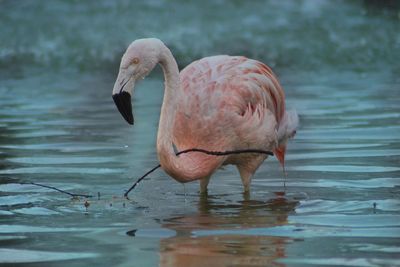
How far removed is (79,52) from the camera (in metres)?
24.2

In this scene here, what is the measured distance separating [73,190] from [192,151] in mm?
1092

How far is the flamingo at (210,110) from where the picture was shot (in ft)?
26.2

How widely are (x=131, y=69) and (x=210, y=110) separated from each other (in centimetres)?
115

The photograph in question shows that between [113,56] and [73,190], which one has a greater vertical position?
[113,56]

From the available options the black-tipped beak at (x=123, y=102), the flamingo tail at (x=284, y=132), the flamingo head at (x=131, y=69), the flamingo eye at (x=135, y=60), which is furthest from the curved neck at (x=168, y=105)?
the flamingo tail at (x=284, y=132)

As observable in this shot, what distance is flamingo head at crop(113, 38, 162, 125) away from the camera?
7648mm

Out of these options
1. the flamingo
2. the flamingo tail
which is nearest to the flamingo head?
the flamingo

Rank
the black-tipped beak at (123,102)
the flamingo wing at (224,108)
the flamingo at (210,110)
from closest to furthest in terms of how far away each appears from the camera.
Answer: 1. the black-tipped beak at (123,102)
2. the flamingo at (210,110)
3. the flamingo wing at (224,108)

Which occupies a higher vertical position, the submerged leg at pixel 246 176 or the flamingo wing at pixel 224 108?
the flamingo wing at pixel 224 108

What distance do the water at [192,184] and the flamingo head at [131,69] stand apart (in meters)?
0.79

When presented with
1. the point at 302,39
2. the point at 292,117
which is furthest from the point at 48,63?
the point at 292,117

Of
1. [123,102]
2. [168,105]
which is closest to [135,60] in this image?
[123,102]

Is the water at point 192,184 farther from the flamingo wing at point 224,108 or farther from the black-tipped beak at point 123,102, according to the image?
the black-tipped beak at point 123,102

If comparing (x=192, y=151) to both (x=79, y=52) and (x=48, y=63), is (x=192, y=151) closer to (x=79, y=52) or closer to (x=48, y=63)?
(x=48, y=63)
